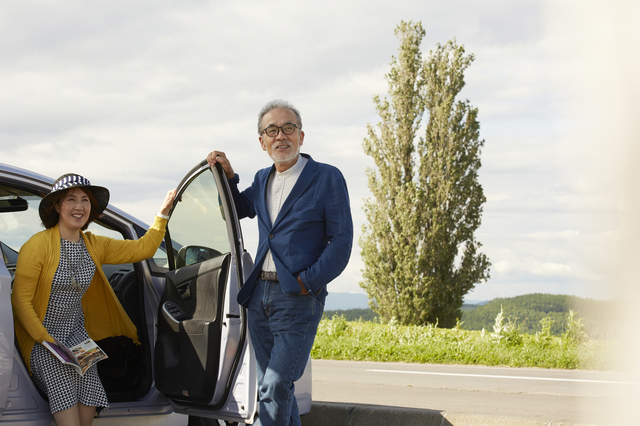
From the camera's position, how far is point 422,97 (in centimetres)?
2208

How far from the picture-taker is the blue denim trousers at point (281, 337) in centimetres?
289

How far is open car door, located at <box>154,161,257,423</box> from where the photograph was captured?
10.2 feet

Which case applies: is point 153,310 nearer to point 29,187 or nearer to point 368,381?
point 29,187

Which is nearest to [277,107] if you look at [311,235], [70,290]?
[311,235]

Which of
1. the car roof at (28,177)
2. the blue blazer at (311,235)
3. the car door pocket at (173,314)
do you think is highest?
the car roof at (28,177)

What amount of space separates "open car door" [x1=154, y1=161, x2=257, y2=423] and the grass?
7.83m

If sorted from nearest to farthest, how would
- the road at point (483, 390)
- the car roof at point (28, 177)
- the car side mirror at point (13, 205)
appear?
the car roof at point (28, 177) → the car side mirror at point (13, 205) → the road at point (483, 390)

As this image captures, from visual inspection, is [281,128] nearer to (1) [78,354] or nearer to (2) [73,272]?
(2) [73,272]

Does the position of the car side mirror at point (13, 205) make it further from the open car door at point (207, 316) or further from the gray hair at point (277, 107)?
the gray hair at point (277, 107)

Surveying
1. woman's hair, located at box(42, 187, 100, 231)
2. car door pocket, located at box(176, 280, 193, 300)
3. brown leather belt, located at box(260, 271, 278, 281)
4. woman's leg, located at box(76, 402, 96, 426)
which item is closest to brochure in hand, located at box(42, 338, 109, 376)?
woman's leg, located at box(76, 402, 96, 426)

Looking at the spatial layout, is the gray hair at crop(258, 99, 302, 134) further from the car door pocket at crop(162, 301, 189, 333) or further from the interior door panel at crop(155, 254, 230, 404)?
the car door pocket at crop(162, 301, 189, 333)

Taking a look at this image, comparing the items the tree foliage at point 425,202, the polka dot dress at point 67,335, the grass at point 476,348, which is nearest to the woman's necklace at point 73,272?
the polka dot dress at point 67,335

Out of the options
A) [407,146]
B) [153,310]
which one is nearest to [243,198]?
[153,310]

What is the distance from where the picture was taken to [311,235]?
2982mm
